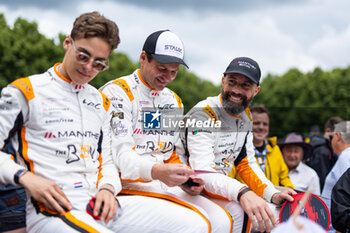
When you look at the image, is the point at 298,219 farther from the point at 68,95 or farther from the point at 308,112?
the point at 308,112

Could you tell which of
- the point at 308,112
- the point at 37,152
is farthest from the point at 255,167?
the point at 308,112

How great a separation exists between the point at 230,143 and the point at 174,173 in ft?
3.53

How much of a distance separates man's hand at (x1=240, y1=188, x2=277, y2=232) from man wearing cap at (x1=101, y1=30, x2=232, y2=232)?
7.7 inches

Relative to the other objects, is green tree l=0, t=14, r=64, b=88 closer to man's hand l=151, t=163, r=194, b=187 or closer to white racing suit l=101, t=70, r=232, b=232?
white racing suit l=101, t=70, r=232, b=232

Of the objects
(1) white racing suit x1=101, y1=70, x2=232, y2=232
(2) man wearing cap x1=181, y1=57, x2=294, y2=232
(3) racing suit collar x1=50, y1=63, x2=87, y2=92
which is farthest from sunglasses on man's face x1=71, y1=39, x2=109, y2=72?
(2) man wearing cap x1=181, y1=57, x2=294, y2=232

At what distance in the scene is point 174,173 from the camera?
7.11 feet

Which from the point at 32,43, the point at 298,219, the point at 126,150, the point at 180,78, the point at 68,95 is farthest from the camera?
the point at 180,78

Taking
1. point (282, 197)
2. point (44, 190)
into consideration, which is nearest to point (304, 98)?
point (282, 197)

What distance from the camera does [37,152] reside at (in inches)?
78.1

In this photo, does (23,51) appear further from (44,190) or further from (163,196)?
(44,190)

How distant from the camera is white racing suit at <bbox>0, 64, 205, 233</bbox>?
6.19ft

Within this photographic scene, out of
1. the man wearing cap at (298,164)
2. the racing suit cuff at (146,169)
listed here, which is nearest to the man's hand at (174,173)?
the racing suit cuff at (146,169)

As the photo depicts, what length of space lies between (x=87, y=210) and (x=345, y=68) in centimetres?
3212

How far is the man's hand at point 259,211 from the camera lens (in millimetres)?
2400
